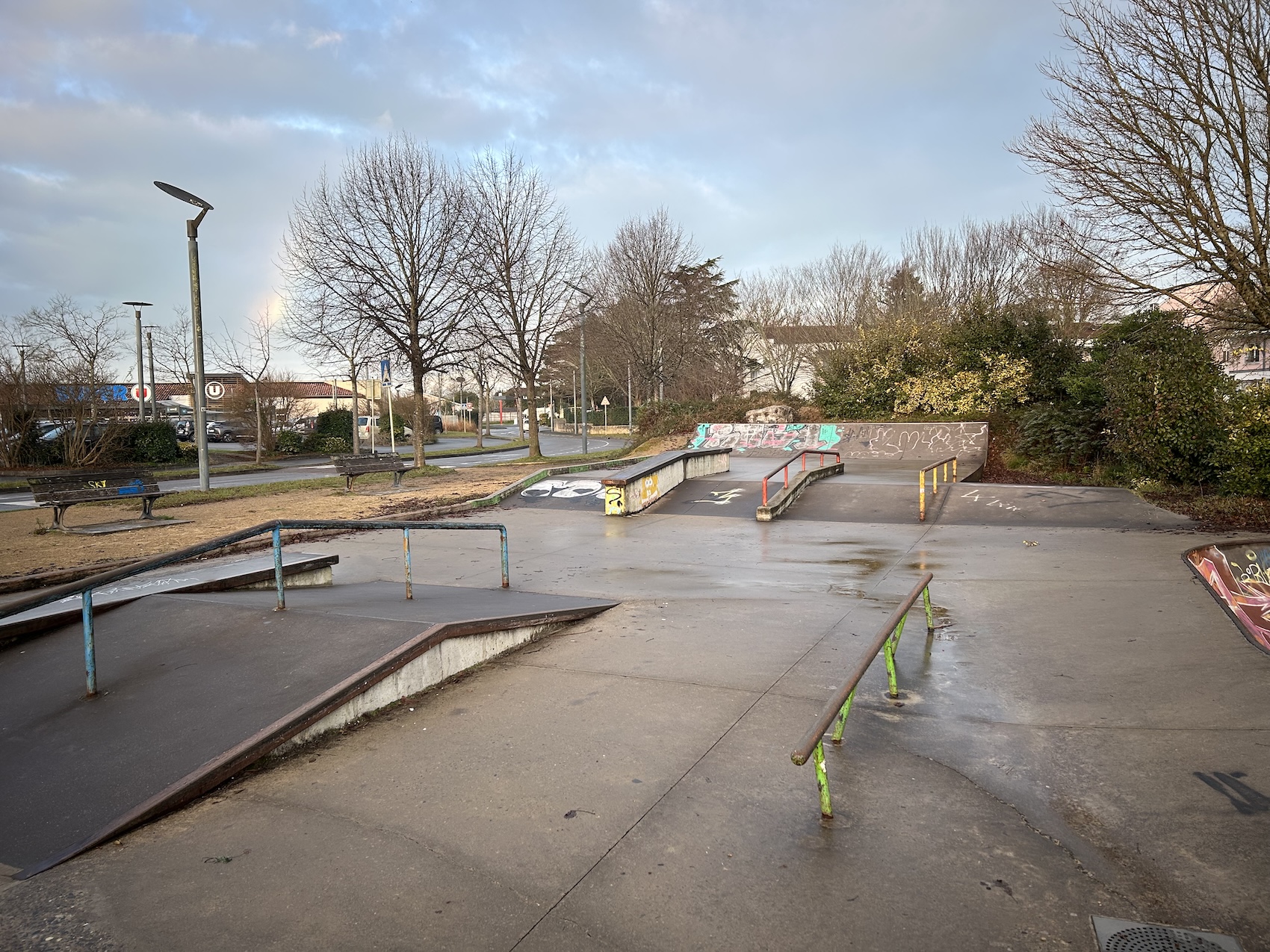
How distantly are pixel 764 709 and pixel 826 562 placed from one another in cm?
529

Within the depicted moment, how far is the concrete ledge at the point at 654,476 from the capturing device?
1371 cm

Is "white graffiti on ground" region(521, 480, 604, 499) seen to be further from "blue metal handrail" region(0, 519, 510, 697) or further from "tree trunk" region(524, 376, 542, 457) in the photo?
"tree trunk" region(524, 376, 542, 457)

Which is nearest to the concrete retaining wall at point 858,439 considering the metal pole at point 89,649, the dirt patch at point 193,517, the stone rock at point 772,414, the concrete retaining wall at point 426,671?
the stone rock at point 772,414

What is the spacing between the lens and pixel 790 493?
1461 cm

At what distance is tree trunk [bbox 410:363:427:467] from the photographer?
977 inches

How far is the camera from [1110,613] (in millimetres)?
6988

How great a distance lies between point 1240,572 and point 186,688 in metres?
11.3

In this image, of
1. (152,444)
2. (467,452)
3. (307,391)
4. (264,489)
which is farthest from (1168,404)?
(307,391)

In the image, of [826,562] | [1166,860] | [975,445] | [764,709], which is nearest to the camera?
[1166,860]

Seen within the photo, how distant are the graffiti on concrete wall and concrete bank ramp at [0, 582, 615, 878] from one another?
15.1m

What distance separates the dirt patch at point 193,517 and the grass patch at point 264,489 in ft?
1.08

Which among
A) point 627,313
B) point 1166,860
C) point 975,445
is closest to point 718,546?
point 1166,860

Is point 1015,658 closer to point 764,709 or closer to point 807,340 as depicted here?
point 764,709

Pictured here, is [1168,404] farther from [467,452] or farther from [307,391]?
[307,391]
